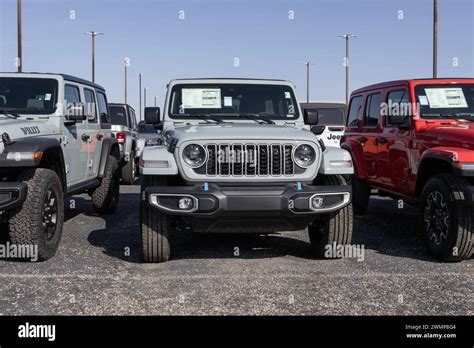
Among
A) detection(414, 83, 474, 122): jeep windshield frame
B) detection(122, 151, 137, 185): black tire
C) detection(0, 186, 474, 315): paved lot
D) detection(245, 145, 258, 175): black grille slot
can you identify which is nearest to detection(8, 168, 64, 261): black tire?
detection(0, 186, 474, 315): paved lot

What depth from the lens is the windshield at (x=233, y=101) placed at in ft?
20.2

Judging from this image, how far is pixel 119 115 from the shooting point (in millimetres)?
13070

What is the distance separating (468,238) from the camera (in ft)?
16.4

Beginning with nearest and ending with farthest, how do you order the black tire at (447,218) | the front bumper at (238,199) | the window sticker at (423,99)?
the front bumper at (238,199) < the black tire at (447,218) < the window sticker at (423,99)

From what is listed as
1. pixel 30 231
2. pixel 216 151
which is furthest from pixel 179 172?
pixel 30 231

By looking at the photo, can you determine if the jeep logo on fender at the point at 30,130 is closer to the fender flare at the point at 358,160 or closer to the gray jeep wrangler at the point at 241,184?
the gray jeep wrangler at the point at 241,184

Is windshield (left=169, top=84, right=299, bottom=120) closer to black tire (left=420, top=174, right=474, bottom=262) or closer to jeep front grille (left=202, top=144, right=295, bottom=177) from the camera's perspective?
jeep front grille (left=202, top=144, right=295, bottom=177)

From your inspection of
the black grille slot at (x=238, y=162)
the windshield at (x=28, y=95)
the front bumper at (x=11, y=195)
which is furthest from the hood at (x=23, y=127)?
the black grille slot at (x=238, y=162)

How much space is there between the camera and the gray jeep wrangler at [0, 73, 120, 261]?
496 cm

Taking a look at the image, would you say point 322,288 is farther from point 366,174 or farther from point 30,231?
point 366,174

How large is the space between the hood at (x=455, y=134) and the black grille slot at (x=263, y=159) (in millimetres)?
1936

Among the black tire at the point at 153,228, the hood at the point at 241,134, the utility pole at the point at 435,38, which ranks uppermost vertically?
the utility pole at the point at 435,38

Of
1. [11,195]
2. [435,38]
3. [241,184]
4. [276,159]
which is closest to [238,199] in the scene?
[241,184]

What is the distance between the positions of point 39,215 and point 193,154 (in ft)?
5.21
